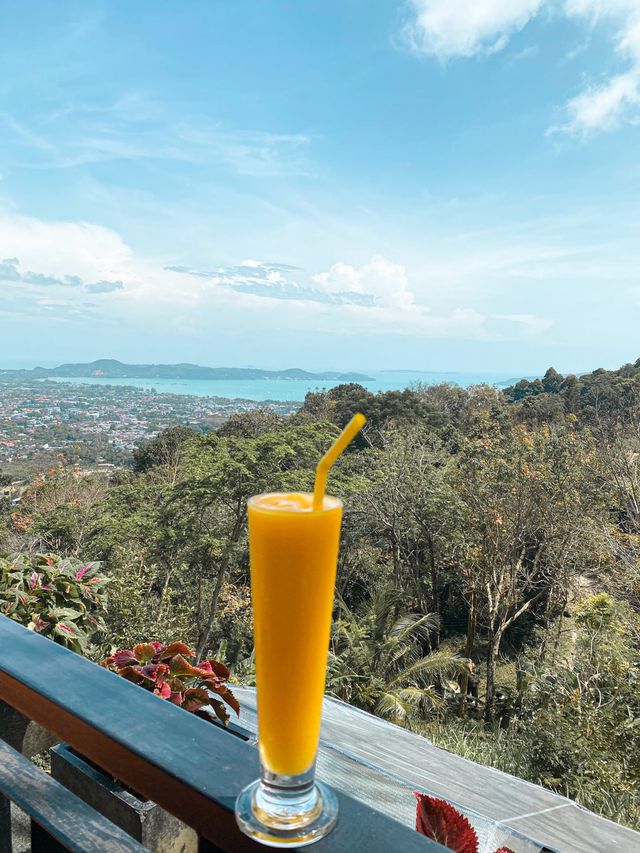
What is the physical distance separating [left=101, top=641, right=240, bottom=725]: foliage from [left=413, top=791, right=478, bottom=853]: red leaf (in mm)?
720

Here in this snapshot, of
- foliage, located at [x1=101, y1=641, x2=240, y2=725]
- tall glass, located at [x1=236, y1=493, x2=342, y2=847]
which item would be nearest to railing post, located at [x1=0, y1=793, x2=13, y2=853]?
tall glass, located at [x1=236, y1=493, x2=342, y2=847]

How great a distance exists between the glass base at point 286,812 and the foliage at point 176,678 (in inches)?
36.6

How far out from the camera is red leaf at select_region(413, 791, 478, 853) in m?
0.75

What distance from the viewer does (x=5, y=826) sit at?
2.53ft

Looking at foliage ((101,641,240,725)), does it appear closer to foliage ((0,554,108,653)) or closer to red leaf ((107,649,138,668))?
red leaf ((107,649,138,668))

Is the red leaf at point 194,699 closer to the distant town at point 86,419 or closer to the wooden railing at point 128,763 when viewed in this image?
the wooden railing at point 128,763

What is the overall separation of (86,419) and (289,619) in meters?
45.3

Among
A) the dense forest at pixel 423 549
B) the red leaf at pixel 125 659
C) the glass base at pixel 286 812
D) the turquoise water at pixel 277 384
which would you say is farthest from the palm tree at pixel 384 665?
the glass base at pixel 286 812

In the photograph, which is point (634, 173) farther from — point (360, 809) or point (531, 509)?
point (360, 809)

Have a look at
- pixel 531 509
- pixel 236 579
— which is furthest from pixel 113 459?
pixel 531 509

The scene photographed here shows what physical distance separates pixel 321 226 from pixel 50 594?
44.8ft

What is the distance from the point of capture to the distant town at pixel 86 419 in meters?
29.3

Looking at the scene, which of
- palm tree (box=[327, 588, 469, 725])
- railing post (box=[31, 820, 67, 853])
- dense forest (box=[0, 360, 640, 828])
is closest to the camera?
railing post (box=[31, 820, 67, 853])

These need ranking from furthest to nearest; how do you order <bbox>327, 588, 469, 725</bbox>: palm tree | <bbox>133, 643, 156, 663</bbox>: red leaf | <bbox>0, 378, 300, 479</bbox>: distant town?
<bbox>0, 378, 300, 479</bbox>: distant town → <bbox>327, 588, 469, 725</bbox>: palm tree → <bbox>133, 643, 156, 663</bbox>: red leaf
